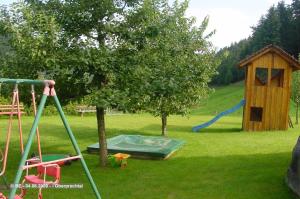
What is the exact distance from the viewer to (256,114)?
26125 mm

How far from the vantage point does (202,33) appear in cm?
2189

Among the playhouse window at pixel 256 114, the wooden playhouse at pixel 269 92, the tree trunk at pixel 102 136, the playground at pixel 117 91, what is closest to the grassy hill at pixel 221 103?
the playhouse window at pixel 256 114

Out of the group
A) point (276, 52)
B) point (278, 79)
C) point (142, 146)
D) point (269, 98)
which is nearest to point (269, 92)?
point (269, 98)

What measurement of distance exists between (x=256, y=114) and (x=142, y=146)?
12341mm

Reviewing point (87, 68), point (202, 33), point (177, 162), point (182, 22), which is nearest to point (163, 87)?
point (87, 68)

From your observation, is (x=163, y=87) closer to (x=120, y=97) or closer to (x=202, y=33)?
(x=120, y=97)

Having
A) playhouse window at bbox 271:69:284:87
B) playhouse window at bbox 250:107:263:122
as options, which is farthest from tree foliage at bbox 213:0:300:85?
playhouse window at bbox 250:107:263:122

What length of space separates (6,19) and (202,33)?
42.2 ft

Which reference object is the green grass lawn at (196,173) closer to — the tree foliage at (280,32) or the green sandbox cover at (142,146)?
the green sandbox cover at (142,146)

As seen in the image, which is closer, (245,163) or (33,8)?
(33,8)

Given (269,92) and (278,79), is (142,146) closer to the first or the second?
(269,92)

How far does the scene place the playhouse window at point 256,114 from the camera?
1013 inches

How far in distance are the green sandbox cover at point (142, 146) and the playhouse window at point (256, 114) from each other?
32.7 feet

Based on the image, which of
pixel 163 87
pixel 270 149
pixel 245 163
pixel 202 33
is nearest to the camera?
pixel 163 87
